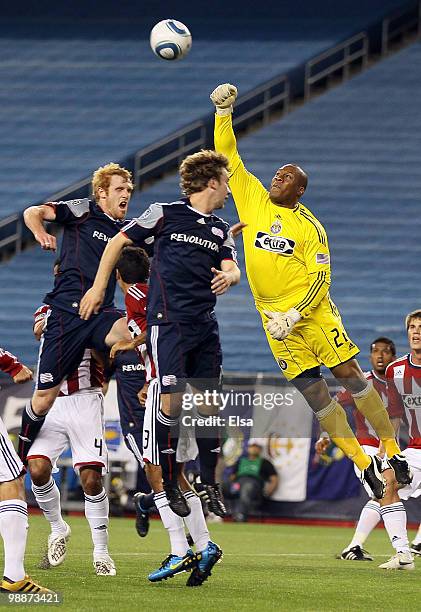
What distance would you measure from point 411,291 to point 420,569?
39.7 feet

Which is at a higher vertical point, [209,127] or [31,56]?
[31,56]

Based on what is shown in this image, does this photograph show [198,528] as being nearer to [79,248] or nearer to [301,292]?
[79,248]

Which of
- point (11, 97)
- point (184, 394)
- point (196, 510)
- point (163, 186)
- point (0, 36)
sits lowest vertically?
point (196, 510)

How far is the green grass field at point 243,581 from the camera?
6.70 m

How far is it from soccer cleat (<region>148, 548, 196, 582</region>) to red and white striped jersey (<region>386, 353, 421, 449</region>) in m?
3.45

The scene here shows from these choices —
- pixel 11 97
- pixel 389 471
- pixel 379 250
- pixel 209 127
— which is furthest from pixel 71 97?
pixel 389 471

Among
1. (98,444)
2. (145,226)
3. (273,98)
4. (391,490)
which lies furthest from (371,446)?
(273,98)

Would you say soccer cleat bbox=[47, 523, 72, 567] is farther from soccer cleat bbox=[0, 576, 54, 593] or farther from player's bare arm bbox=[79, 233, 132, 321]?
soccer cleat bbox=[0, 576, 54, 593]

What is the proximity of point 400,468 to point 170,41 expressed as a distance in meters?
5.10

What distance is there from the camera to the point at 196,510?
8125 millimetres

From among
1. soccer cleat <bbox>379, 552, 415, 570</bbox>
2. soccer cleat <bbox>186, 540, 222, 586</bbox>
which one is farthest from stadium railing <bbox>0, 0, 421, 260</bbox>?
soccer cleat <bbox>186, 540, 222, 586</bbox>

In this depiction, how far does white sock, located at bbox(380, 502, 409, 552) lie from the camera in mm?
9602

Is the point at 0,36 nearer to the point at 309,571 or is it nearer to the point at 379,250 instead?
the point at 379,250

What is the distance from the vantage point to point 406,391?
10.7m
